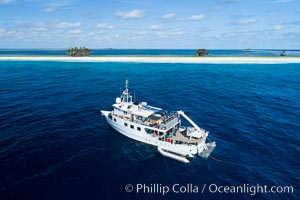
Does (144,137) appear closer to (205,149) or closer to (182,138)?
(182,138)

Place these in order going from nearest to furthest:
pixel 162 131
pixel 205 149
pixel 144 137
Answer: pixel 205 149, pixel 162 131, pixel 144 137

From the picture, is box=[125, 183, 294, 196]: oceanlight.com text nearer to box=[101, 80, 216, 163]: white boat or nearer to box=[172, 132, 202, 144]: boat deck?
box=[101, 80, 216, 163]: white boat

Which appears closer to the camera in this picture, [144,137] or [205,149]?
[205,149]

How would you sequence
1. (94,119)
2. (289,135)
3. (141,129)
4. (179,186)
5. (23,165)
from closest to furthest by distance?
(179,186) < (23,165) < (141,129) < (289,135) < (94,119)

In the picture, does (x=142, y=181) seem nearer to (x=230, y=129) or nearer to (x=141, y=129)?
(x=141, y=129)

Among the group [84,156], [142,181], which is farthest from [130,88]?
[142,181]

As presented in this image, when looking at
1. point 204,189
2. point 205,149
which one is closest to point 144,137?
point 205,149

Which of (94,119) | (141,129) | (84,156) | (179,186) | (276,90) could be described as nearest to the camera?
(179,186)

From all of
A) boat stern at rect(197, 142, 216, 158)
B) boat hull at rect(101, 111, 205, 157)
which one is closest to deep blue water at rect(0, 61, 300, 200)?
boat stern at rect(197, 142, 216, 158)
